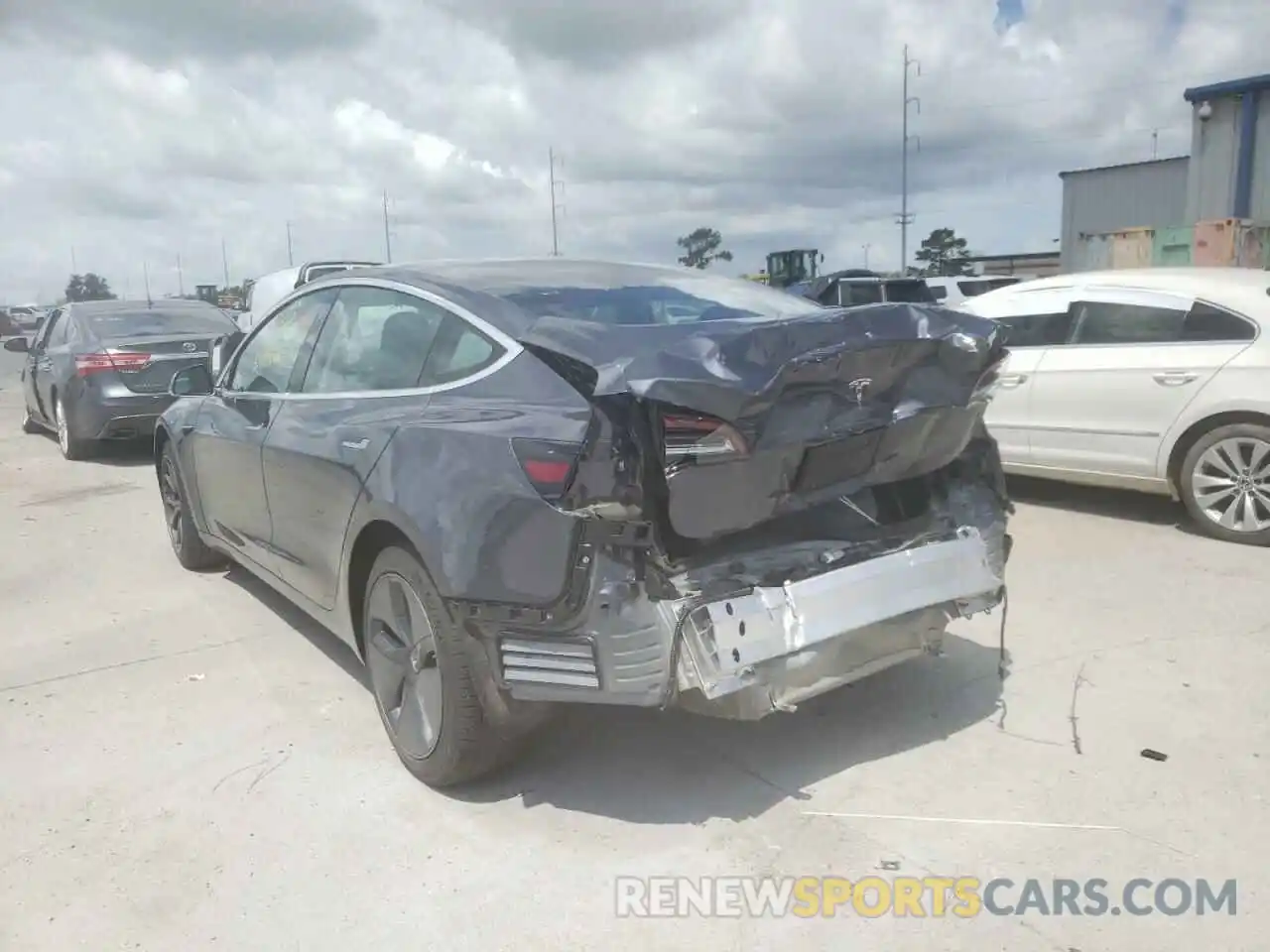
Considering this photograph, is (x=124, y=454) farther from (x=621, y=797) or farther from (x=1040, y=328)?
(x=621, y=797)

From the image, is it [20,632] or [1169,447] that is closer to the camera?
[20,632]

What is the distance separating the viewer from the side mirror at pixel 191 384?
5539 millimetres

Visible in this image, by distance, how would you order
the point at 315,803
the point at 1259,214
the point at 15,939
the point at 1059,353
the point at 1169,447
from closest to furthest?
the point at 15,939
the point at 315,803
the point at 1169,447
the point at 1059,353
the point at 1259,214

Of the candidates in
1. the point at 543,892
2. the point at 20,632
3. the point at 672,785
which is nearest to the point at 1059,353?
the point at 672,785

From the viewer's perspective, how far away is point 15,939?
2738mm

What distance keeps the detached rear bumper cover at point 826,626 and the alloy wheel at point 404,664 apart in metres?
0.88

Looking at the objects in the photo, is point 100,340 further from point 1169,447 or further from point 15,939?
point 1169,447

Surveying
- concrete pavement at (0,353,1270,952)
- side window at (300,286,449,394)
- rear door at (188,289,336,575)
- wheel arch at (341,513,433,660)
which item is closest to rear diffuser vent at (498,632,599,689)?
wheel arch at (341,513,433,660)

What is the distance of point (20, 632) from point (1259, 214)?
17.8 metres

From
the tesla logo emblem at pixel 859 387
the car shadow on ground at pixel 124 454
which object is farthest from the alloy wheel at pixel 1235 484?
the car shadow on ground at pixel 124 454

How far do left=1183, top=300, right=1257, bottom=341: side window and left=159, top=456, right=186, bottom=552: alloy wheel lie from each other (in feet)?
19.4

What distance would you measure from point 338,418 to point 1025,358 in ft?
16.1

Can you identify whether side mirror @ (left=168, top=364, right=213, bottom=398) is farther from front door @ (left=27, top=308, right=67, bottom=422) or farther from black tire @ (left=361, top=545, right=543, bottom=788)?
front door @ (left=27, top=308, right=67, bottom=422)

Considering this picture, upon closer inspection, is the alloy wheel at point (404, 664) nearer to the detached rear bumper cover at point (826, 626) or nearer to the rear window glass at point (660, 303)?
the detached rear bumper cover at point (826, 626)
